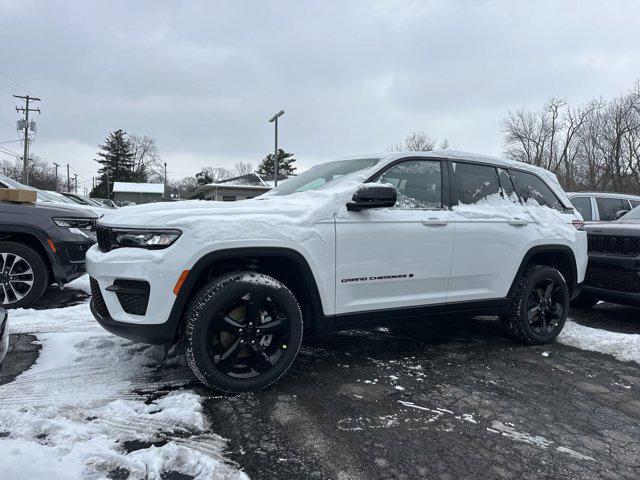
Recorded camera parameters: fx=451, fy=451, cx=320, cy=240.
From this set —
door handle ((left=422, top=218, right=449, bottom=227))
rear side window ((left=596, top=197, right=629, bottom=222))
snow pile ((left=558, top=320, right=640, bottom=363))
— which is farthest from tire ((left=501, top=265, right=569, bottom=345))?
rear side window ((left=596, top=197, right=629, bottom=222))

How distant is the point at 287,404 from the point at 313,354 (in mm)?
1009

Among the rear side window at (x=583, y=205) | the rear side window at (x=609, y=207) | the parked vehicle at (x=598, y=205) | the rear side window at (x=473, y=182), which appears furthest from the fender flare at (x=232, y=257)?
the rear side window at (x=609, y=207)

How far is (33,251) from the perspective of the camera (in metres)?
5.17

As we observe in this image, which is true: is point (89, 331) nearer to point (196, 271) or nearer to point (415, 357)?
point (196, 271)

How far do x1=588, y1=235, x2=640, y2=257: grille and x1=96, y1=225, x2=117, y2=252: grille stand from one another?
5622 millimetres

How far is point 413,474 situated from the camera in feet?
7.39

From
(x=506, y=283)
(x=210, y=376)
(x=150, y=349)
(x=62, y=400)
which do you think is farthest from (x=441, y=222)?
(x=62, y=400)

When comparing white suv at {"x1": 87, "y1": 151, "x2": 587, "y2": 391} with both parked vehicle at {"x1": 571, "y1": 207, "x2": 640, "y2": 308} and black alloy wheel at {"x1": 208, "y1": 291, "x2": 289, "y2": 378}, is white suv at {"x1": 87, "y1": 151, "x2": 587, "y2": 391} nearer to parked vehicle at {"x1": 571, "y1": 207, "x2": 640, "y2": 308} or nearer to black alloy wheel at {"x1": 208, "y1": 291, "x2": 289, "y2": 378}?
black alloy wheel at {"x1": 208, "y1": 291, "x2": 289, "y2": 378}

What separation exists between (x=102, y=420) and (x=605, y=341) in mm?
4688

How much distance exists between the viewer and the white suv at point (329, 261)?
2869 mm

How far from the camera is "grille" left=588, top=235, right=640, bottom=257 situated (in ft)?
17.7

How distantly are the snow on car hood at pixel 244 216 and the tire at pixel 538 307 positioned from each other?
2.11 m

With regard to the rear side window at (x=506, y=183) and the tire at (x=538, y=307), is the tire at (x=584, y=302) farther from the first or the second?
the rear side window at (x=506, y=183)

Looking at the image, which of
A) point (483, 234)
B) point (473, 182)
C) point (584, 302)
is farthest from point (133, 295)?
point (584, 302)
